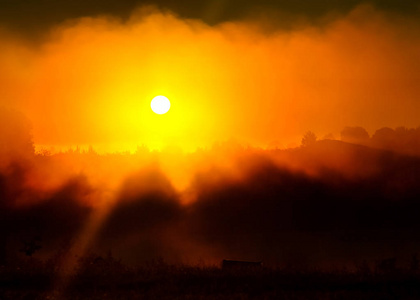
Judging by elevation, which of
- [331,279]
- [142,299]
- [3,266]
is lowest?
[142,299]

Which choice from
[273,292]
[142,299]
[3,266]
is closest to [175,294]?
[142,299]

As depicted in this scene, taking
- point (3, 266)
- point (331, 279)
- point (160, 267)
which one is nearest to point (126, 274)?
point (160, 267)

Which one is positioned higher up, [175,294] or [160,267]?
[160,267]

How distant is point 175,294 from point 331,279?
455 centimetres

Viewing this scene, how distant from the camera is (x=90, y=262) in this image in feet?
64.0

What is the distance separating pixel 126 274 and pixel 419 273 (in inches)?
326

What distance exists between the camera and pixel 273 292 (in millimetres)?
15930

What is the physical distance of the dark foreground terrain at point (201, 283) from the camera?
626 inches

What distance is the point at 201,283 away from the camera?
56.9ft

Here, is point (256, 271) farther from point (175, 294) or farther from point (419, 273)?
point (419, 273)

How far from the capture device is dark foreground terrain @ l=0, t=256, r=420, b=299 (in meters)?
15.9

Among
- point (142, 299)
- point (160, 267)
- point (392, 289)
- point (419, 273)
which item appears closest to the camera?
point (142, 299)

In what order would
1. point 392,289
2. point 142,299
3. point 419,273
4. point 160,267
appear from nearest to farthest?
point 142,299 → point 392,289 → point 419,273 → point 160,267

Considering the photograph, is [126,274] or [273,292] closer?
[273,292]
